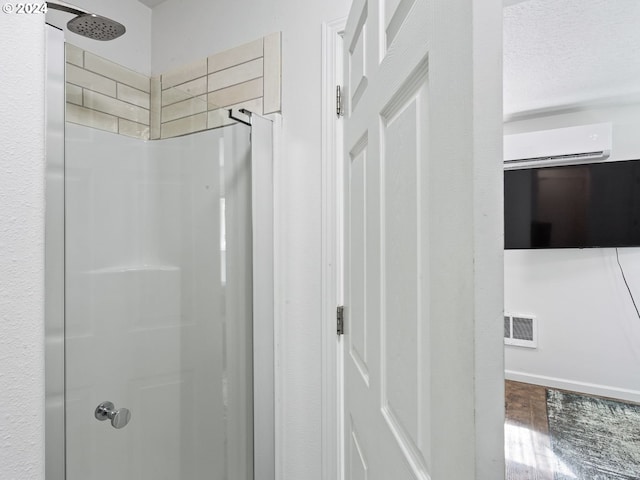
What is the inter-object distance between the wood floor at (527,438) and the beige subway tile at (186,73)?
201 cm

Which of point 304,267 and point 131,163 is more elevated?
point 131,163

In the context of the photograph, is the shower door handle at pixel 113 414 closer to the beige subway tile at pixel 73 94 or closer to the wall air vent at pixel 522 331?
the beige subway tile at pixel 73 94

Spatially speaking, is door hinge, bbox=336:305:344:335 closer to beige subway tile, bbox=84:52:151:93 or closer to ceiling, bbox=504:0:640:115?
beige subway tile, bbox=84:52:151:93

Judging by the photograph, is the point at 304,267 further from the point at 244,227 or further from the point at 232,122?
the point at 232,122

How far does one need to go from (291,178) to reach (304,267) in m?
0.33

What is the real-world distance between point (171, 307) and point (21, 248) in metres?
0.67

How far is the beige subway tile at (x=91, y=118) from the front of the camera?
0.88 m

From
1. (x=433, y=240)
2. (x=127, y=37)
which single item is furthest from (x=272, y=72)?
Result: (x=433, y=240)

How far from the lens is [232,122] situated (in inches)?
49.6

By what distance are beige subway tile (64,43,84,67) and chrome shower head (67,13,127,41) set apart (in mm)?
115

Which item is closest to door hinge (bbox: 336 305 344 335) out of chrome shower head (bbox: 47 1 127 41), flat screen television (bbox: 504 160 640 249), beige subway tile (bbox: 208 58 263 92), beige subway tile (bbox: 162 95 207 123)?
beige subway tile (bbox: 162 95 207 123)

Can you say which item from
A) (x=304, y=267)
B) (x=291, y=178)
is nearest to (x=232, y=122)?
(x=291, y=178)

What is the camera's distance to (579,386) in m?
3.04

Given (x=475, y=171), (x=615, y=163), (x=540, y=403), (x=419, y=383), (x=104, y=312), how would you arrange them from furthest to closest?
1. (x=615, y=163)
2. (x=540, y=403)
3. (x=104, y=312)
4. (x=419, y=383)
5. (x=475, y=171)
